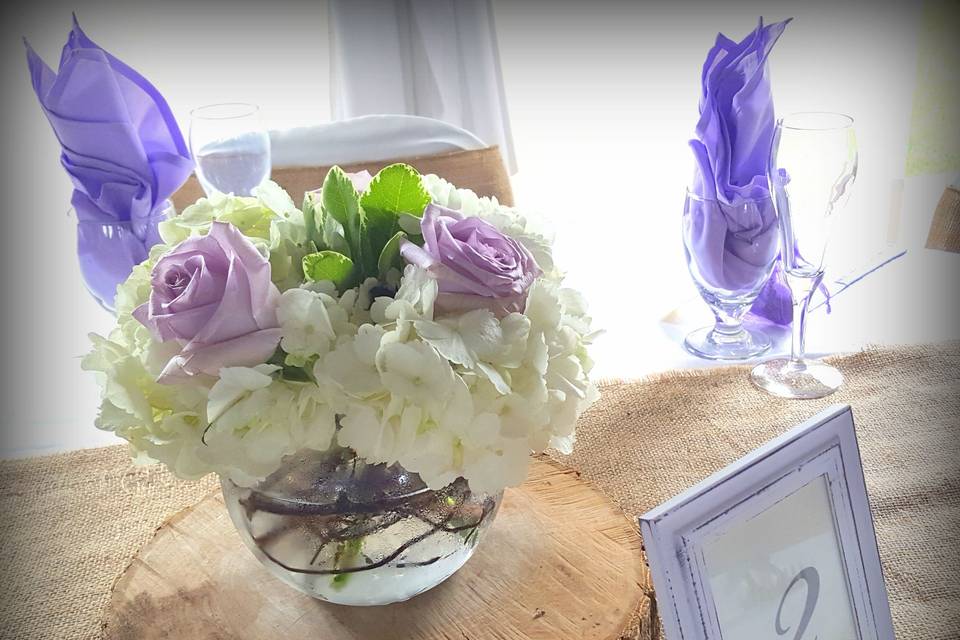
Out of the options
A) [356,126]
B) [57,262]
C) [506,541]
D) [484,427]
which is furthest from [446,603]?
[57,262]

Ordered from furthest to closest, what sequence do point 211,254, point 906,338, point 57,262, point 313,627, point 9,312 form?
point 57,262 → point 9,312 → point 906,338 → point 313,627 → point 211,254

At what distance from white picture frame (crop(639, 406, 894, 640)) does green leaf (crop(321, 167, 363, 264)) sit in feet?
0.88

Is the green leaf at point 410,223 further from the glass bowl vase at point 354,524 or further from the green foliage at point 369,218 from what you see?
the glass bowl vase at point 354,524

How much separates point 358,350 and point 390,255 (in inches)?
3.3

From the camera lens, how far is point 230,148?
1.16 m

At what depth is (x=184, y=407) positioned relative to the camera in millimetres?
621

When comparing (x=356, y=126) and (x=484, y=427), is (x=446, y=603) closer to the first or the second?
(x=484, y=427)

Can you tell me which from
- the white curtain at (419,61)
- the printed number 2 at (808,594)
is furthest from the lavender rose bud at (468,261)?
the white curtain at (419,61)

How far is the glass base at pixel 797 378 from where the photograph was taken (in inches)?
43.9

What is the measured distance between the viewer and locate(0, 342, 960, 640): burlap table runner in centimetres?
88

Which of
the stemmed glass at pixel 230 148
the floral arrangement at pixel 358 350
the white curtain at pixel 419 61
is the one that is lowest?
the floral arrangement at pixel 358 350

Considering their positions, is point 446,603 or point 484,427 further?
Answer: point 446,603

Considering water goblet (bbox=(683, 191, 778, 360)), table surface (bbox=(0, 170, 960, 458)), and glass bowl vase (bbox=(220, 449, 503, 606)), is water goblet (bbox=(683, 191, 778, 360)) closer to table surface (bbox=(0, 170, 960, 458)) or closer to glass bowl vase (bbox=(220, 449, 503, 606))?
table surface (bbox=(0, 170, 960, 458))

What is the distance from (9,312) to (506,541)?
38.4 inches
